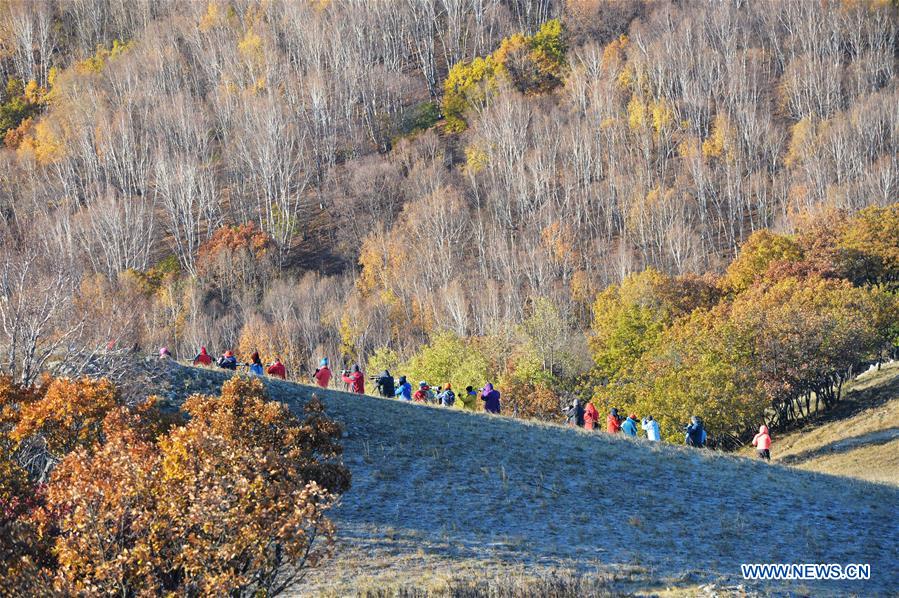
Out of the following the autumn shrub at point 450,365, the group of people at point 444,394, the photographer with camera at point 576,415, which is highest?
the autumn shrub at point 450,365

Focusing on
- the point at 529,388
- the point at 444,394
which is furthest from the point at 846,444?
the point at 529,388

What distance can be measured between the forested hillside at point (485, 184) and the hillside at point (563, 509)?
21113 mm

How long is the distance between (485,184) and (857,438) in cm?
7161

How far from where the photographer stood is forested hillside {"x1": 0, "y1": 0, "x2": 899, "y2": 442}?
6400 cm

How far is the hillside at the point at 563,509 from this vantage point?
56.6 feet

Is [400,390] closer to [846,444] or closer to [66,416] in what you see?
[66,416]

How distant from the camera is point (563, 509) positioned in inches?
845

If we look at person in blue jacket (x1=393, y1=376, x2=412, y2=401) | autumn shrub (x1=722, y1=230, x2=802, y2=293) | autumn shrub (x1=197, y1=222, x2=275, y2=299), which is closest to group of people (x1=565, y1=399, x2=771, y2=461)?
person in blue jacket (x1=393, y1=376, x2=412, y2=401)

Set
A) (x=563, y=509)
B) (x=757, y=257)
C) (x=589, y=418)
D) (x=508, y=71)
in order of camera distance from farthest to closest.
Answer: (x=508, y=71) < (x=757, y=257) < (x=589, y=418) < (x=563, y=509)

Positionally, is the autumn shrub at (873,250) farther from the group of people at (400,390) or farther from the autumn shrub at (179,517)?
the autumn shrub at (179,517)

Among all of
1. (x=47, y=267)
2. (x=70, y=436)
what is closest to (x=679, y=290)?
(x=47, y=267)

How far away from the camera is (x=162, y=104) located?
11888 centimetres

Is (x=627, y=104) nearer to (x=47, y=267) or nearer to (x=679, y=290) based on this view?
(x=679, y=290)

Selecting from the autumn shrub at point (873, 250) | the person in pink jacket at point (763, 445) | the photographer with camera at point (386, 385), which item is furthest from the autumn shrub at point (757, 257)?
the photographer with camera at point (386, 385)
